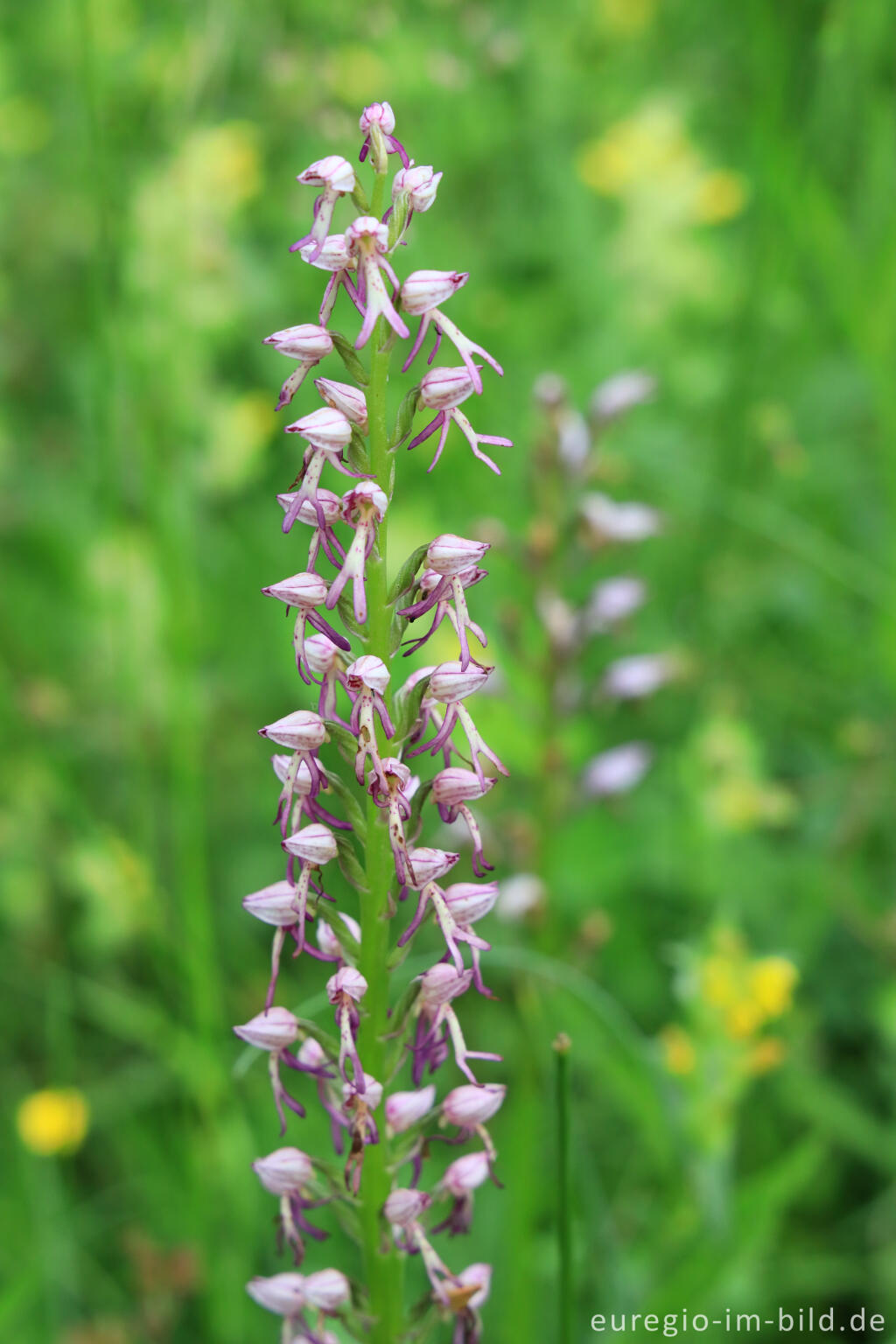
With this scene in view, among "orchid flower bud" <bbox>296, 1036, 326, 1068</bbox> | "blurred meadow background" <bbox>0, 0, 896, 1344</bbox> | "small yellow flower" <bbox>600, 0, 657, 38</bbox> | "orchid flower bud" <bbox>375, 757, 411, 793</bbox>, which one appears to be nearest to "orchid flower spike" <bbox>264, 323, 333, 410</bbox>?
"orchid flower bud" <bbox>375, 757, 411, 793</bbox>

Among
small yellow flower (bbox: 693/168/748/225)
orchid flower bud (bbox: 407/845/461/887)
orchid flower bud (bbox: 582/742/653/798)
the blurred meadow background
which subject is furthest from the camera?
small yellow flower (bbox: 693/168/748/225)

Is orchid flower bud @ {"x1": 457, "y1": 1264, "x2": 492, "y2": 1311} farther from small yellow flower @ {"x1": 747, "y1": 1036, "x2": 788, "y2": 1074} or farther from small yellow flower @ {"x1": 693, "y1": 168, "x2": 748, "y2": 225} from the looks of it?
small yellow flower @ {"x1": 693, "y1": 168, "x2": 748, "y2": 225}

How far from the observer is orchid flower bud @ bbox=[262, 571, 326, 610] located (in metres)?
1.14

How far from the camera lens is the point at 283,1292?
1287 millimetres

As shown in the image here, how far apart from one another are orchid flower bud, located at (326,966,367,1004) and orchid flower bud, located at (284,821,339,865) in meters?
0.10

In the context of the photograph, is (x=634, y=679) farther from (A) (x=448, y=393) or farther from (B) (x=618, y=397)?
(A) (x=448, y=393)

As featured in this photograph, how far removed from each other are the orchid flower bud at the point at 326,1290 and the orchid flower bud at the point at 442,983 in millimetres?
284

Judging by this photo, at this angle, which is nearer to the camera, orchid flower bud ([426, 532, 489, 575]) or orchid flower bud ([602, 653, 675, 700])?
orchid flower bud ([426, 532, 489, 575])

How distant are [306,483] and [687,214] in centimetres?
324

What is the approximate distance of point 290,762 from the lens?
1216 mm

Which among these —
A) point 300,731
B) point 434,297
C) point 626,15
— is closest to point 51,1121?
point 300,731

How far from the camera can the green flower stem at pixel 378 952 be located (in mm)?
1126

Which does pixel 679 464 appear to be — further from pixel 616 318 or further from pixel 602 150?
pixel 602 150

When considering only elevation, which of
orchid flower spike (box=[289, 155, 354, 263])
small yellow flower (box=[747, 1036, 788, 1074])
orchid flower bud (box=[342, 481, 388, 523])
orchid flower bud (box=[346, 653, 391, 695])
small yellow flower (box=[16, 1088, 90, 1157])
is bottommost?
small yellow flower (box=[16, 1088, 90, 1157])
